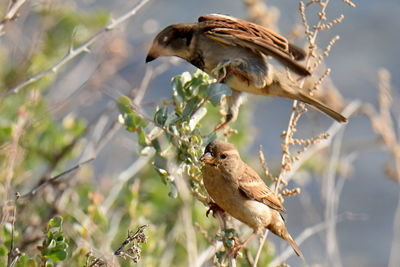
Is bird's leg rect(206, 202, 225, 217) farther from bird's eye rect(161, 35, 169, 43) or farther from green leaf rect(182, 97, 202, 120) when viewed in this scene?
bird's eye rect(161, 35, 169, 43)

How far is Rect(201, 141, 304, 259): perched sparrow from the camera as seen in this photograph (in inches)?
120

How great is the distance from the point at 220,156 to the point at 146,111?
3116 millimetres

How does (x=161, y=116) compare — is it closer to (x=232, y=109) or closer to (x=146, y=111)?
(x=232, y=109)

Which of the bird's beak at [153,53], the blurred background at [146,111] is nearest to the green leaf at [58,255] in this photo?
the blurred background at [146,111]

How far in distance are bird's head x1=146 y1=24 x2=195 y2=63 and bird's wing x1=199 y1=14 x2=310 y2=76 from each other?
0.27 feet

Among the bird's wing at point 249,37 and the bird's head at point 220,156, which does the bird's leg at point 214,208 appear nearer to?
the bird's head at point 220,156

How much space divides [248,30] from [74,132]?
137 cm

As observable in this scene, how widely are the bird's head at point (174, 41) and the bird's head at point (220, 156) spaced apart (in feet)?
2.39

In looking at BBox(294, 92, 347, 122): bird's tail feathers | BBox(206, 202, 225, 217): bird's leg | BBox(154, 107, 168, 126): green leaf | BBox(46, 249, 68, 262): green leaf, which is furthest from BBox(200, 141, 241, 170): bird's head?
BBox(46, 249, 68, 262): green leaf

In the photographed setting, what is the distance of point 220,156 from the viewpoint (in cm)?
305

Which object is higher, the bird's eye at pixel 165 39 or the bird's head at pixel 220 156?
the bird's eye at pixel 165 39

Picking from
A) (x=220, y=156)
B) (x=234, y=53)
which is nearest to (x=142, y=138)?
(x=220, y=156)

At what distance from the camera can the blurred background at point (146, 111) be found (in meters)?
4.03

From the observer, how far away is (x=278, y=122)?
30.5 feet
